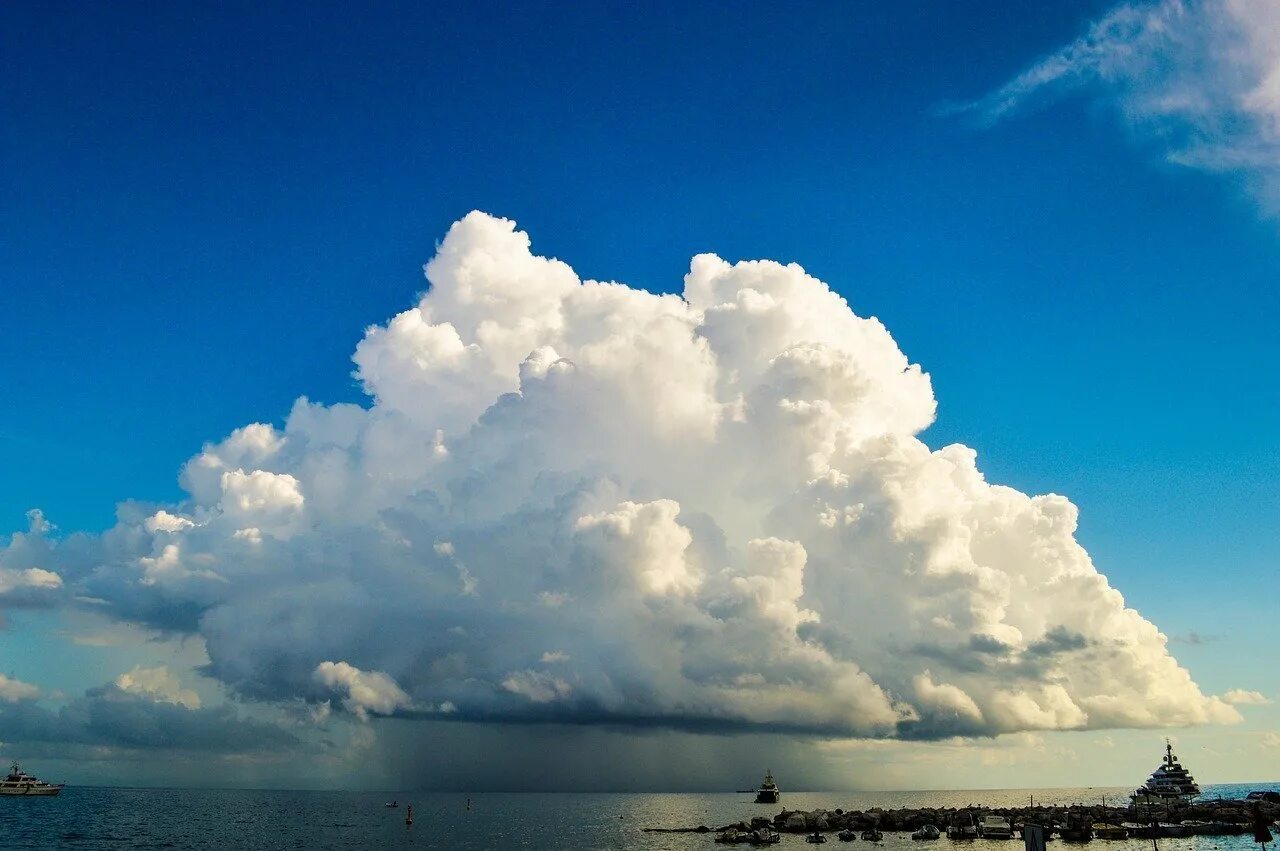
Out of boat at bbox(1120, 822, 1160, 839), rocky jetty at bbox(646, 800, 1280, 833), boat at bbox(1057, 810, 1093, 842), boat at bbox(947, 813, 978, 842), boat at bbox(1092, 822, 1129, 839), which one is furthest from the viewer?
boat at bbox(947, 813, 978, 842)

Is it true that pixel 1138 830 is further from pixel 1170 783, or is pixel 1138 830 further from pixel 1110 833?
pixel 1170 783

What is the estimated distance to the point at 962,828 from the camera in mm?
130250

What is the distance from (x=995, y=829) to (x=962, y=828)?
15.7 ft

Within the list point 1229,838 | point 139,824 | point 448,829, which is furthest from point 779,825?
point 139,824

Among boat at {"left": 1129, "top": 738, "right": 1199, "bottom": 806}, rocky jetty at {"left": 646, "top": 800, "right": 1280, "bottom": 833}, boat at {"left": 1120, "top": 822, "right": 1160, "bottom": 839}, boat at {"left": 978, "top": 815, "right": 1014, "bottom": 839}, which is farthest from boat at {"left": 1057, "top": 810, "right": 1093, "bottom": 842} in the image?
boat at {"left": 1129, "top": 738, "right": 1199, "bottom": 806}

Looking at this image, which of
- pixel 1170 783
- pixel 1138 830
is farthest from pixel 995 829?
pixel 1170 783

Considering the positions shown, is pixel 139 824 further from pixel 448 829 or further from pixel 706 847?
pixel 706 847

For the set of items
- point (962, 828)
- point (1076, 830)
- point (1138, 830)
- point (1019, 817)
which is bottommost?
point (962, 828)

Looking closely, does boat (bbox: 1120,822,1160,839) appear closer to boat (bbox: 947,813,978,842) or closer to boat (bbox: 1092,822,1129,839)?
boat (bbox: 1092,822,1129,839)

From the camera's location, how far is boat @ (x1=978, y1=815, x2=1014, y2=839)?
12662 centimetres

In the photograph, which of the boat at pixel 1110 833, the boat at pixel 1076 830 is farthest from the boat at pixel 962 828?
the boat at pixel 1110 833

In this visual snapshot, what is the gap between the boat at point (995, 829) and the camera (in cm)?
12662

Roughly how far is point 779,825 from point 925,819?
80.6ft

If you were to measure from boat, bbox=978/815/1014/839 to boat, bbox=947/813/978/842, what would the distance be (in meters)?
1.10
